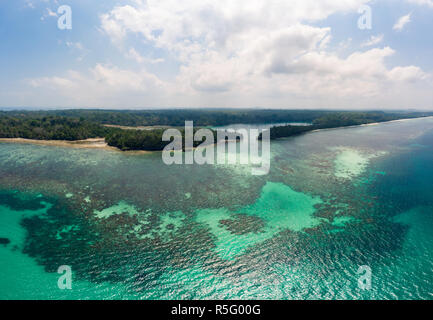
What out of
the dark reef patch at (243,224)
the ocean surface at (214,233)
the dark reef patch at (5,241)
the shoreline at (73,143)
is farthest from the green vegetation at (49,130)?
the dark reef patch at (243,224)

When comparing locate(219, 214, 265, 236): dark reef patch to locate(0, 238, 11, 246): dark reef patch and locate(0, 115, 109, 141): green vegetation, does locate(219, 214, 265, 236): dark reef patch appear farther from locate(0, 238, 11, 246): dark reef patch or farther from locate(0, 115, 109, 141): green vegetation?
locate(0, 115, 109, 141): green vegetation

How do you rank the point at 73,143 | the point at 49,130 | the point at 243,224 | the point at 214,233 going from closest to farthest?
1. the point at 214,233
2. the point at 243,224
3. the point at 73,143
4. the point at 49,130

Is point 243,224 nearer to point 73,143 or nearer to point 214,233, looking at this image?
point 214,233

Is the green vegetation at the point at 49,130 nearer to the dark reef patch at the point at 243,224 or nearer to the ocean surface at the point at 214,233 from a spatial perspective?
the ocean surface at the point at 214,233

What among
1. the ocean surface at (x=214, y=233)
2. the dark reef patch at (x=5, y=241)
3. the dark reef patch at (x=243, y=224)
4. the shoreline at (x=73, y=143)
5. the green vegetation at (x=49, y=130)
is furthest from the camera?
the green vegetation at (x=49, y=130)

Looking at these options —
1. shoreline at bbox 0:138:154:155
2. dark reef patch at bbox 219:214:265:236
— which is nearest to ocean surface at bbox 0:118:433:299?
dark reef patch at bbox 219:214:265:236

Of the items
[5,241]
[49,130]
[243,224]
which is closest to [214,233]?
[243,224]
